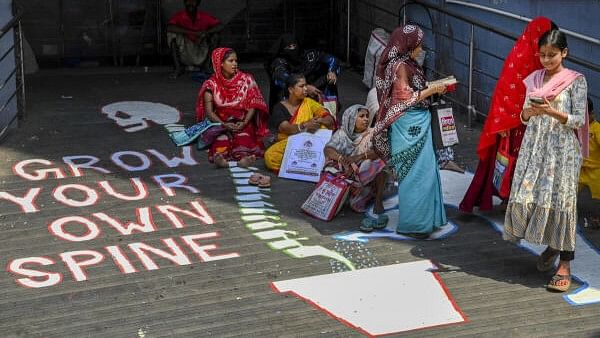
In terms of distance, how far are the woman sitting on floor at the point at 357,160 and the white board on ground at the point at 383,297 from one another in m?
1.11

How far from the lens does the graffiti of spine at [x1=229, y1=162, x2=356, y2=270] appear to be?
7250 mm

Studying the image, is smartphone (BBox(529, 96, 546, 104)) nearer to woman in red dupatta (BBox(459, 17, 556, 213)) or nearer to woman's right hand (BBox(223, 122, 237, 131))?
woman in red dupatta (BBox(459, 17, 556, 213))

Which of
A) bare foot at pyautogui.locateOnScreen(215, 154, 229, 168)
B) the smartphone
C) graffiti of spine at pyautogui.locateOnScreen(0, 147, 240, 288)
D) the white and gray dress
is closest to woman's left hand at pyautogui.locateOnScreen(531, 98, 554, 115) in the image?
the smartphone

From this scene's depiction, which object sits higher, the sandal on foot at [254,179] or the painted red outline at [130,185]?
the sandal on foot at [254,179]

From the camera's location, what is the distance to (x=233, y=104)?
9.67 meters

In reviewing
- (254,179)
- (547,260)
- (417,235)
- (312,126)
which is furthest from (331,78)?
(547,260)

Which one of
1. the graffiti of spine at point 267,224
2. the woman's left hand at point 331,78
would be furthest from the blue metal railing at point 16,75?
the woman's left hand at point 331,78

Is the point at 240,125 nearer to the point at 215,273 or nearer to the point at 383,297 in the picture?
the point at 215,273

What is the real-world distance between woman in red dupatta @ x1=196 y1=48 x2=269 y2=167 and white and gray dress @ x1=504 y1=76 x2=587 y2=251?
346 cm

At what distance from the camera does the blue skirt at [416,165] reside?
725 centimetres

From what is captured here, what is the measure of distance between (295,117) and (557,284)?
3.50 metres

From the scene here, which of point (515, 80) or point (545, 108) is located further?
point (515, 80)

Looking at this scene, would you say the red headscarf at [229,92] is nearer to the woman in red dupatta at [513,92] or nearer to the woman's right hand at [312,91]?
the woman's right hand at [312,91]

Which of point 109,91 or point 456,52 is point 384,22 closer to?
point 456,52
